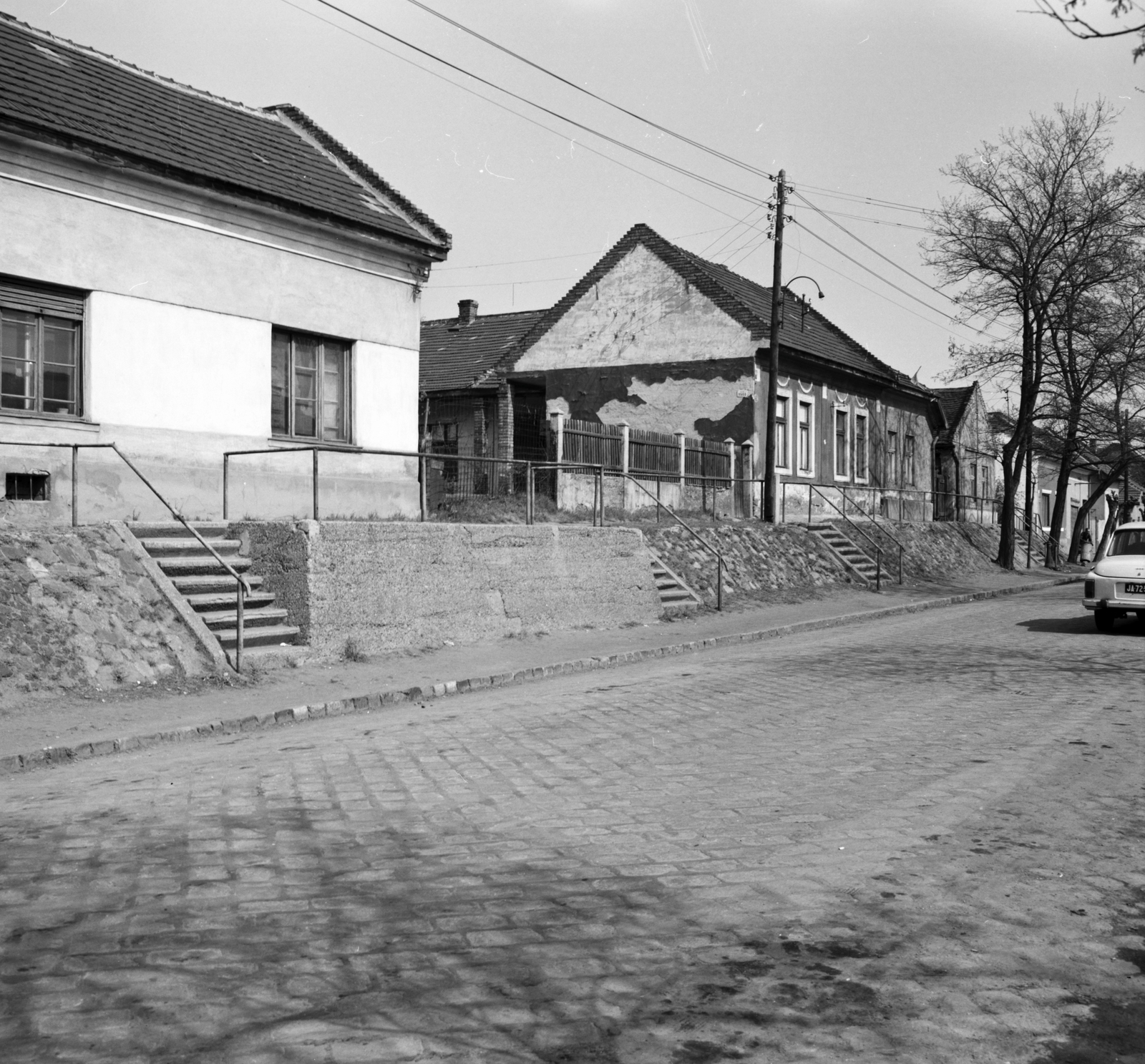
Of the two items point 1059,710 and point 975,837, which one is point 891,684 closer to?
point 1059,710

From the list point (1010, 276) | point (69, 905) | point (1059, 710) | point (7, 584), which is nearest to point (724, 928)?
point (69, 905)

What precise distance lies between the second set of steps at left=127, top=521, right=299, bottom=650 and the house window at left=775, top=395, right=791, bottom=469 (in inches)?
847

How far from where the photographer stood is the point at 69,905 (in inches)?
196

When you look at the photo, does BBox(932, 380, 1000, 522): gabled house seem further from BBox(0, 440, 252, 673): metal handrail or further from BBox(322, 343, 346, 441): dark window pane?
BBox(0, 440, 252, 673): metal handrail

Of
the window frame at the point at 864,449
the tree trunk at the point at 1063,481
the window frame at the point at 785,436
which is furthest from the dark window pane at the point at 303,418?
the tree trunk at the point at 1063,481

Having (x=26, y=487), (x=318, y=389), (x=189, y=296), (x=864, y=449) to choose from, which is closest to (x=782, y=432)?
(x=864, y=449)

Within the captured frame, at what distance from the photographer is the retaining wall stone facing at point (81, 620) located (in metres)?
10.6

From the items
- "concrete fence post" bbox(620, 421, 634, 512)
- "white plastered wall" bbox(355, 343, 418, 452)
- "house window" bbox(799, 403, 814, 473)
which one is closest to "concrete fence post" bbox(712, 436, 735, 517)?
"concrete fence post" bbox(620, 421, 634, 512)

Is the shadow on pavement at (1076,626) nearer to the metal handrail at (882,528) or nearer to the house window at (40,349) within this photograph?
the metal handrail at (882,528)

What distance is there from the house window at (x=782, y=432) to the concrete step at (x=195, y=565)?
70.7 feet

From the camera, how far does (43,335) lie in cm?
1438

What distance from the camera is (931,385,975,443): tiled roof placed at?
49281 mm

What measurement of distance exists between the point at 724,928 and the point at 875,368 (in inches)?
1459

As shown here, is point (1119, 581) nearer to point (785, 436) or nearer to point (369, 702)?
point (369, 702)
